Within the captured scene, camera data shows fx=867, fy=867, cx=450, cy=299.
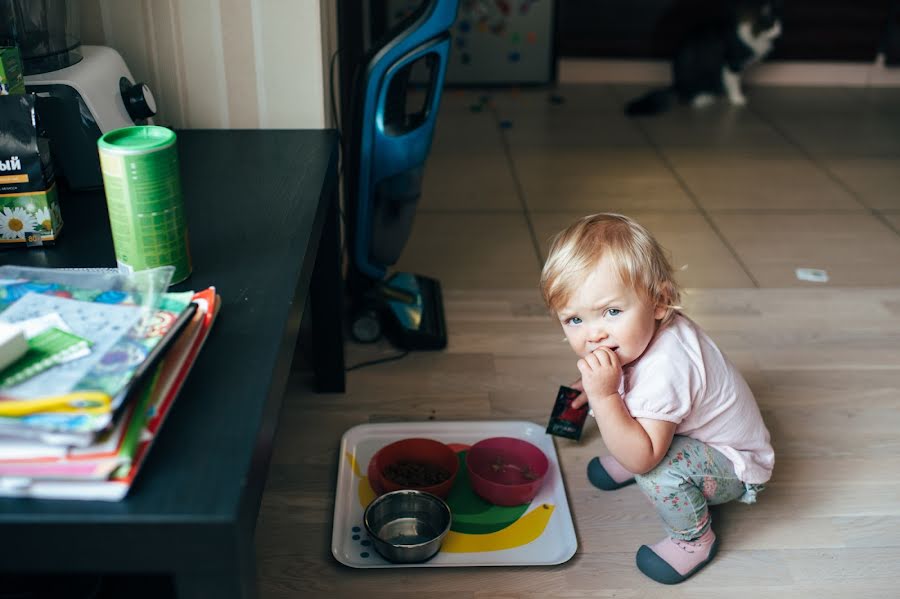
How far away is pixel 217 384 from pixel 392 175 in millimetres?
975

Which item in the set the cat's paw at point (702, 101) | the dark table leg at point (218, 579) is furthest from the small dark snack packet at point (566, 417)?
the cat's paw at point (702, 101)

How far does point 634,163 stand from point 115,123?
218cm

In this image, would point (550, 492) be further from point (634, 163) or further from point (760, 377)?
point (634, 163)

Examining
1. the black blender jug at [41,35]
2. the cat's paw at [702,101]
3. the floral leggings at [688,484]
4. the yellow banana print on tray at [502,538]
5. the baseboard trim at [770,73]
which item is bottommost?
the yellow banana print on tray at [502,538]

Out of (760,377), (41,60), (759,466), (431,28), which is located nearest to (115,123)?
(41,60)

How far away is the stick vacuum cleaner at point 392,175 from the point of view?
165 centimetres

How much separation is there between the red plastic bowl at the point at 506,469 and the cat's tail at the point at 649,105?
2357 millimetres

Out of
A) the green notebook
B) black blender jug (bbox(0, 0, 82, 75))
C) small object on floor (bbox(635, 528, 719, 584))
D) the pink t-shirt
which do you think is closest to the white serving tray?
small object on floor (bbox(635, 528, 719, 584))

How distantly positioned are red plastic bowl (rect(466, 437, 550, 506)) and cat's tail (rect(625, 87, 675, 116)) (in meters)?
2.36

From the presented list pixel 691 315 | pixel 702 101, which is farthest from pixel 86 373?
pixel 702 101

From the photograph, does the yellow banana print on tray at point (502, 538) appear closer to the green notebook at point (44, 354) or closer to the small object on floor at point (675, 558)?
the small object on floor at point (675, 558)

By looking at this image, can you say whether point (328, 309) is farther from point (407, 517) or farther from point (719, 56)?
point (719, 56)

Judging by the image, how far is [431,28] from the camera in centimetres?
164

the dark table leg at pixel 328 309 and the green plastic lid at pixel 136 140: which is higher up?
the green plastic lid at pixel 136 140
